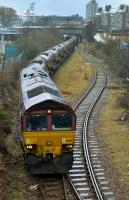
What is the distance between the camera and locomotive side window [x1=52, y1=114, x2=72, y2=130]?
640 inches

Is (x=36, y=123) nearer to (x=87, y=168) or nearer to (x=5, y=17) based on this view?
(x=87, y=168)

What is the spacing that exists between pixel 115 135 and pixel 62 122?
8.22 metres

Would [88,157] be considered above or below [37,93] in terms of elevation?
below

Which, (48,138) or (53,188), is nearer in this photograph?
(53,188)

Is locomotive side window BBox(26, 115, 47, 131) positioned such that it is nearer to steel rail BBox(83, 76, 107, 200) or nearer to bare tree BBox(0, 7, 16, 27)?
steel rail BBox(83, 76, 107, 200)

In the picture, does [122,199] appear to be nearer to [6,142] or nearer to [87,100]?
[6,142]

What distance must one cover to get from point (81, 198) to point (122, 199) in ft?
4.16

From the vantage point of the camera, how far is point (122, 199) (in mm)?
14633

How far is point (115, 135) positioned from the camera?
2405 cm

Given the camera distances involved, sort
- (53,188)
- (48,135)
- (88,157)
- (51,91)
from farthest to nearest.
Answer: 1. (88,157)
2. (51,91)
3. (48,135)
4. (53,188)

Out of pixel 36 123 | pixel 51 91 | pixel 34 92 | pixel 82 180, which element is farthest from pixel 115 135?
pixel 36 123

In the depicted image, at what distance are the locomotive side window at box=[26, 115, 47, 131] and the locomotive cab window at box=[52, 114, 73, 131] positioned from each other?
1.02 feet

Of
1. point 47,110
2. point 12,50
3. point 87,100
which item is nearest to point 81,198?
point 47,110

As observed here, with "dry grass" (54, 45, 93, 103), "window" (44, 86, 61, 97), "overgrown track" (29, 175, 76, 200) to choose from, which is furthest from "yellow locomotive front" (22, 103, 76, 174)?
"dry grass" (54, 45, 93, 103)
